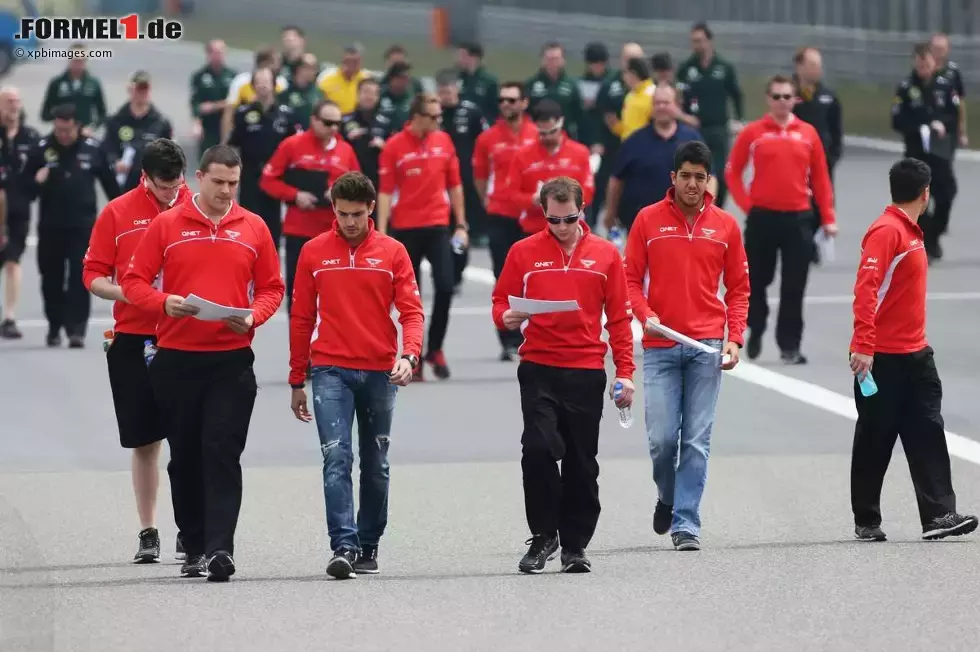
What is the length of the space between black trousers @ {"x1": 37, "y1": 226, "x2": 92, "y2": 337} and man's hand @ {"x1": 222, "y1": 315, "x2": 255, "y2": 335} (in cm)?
914

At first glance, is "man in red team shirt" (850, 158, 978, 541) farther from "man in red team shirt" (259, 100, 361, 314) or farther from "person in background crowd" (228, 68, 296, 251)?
"person in background crowd" (228, 68, 296, 251)

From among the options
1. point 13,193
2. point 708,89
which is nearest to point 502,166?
point 13,193

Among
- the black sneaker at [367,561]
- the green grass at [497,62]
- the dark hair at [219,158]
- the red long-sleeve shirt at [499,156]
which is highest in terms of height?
the dark hair at [219,158]

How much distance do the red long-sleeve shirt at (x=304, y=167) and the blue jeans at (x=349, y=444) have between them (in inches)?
251

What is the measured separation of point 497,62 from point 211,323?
41.8 m

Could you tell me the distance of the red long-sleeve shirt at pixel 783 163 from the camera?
57.0ft

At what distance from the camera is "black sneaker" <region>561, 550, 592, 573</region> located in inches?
417

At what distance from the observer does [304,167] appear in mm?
17000

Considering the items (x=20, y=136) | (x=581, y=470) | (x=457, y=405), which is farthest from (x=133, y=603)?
(x=20, y=136)

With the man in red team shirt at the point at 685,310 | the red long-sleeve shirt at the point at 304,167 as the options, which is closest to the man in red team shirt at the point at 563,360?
the man in red team shirt at the point at 685,310

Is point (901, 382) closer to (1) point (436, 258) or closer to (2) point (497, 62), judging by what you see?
(1) point (436, 258)

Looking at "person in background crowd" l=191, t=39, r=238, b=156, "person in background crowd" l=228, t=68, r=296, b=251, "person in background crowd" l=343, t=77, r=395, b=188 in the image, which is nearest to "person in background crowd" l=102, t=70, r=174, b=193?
"person in background crowd" l=228, t=68, r=296, b=251

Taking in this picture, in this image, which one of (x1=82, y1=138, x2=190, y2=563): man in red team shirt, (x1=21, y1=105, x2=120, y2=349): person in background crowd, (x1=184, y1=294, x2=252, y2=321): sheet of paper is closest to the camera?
(x1=184, y1=294, x2=252, y2=321): sheet of paper

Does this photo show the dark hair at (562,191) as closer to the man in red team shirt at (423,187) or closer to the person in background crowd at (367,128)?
the man in red team shirt at (423,187)
